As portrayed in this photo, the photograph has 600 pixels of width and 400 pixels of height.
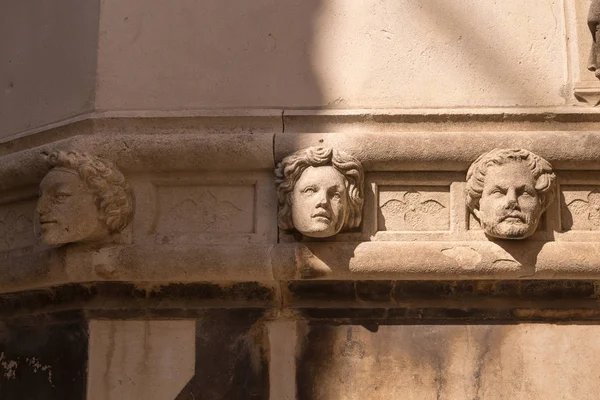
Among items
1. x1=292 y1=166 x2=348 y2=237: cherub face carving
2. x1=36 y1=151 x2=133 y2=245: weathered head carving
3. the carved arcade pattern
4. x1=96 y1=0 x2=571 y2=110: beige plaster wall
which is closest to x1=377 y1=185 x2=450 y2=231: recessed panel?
x1=292 y1=166 x2=348 y2=237: cherub face carving

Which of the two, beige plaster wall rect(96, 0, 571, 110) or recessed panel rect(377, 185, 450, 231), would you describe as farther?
beige plaster wall rect(96, 0, 571, 110)

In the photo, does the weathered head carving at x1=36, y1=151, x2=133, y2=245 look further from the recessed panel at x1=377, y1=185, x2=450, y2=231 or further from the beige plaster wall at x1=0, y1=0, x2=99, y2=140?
the recessed panel at x1=377, y1=185, x2=450, y2=231

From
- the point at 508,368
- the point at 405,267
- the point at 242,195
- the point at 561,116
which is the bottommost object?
the point at 508,368

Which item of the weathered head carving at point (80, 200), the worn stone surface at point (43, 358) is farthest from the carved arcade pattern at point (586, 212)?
the worn stone surface at point (43, 358)

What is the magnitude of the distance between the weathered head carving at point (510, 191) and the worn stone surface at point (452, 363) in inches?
13.4

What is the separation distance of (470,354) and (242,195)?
35.6 inches

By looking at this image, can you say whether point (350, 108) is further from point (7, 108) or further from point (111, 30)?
point (7, 108)

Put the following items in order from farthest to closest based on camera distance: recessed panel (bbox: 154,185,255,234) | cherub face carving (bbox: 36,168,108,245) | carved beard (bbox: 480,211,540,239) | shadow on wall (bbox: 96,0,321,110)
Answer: shadow on wall (bbox: 96,0,321,110) → recessed panel (bbox: 154,185,255,234) → cherub face carving (bbox: 36,168,108,245) → carved beard (bbox: 480,211,540,239)

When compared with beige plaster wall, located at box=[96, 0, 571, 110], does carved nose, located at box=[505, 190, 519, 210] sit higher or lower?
lower

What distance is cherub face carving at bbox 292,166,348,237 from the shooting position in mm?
3205

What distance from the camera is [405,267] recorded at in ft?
10.6

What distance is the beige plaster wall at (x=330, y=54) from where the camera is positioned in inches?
136

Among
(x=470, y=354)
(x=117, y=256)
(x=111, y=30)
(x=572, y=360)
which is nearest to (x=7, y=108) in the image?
(x=111, y=30)

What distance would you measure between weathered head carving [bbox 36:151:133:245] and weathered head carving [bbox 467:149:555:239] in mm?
1154
